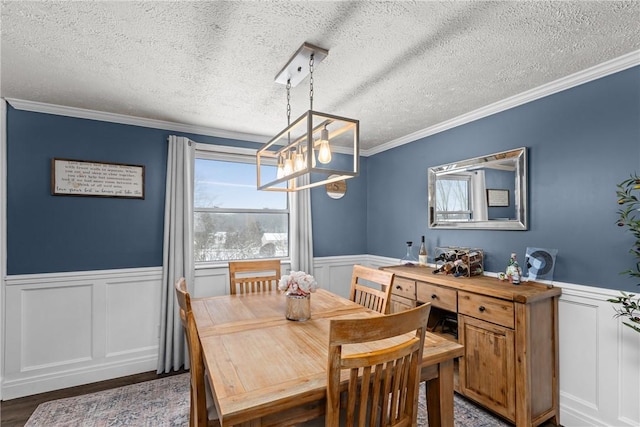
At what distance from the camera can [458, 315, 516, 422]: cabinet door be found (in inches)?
82.0

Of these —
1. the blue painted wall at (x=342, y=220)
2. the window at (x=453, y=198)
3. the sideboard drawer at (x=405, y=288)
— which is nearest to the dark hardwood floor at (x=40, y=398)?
the blue painted wall at (x=342, y=220)

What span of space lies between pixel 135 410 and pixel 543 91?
12.6 ft

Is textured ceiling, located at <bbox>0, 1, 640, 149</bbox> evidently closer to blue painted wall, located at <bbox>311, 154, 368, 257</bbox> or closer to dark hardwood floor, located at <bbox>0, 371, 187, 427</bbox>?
blue painted wall, located at <bbox>311, 154, 368, 257</bbox>

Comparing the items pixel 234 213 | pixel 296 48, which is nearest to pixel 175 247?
pixel 234 213

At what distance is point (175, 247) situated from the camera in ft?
9.96

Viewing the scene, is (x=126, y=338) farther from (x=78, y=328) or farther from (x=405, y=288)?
(x=405, y=288)

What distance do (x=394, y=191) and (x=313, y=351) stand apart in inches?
106

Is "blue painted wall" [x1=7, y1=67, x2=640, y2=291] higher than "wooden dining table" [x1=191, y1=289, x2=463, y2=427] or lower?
higher

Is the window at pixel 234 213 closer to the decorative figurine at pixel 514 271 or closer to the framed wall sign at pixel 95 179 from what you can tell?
the framed wall sign at pixel 95 179

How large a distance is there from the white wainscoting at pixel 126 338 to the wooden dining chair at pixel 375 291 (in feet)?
3.87

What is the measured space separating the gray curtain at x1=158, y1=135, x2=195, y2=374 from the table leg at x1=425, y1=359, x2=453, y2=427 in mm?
2398

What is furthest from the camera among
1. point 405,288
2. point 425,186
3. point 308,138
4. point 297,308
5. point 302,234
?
point 302,234

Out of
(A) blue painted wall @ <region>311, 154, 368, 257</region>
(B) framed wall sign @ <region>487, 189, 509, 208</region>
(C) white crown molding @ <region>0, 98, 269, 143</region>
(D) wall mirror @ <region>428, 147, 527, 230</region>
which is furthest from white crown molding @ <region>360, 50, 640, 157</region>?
(C) white crown molding @ <region>0, 98, 269, 143</region>

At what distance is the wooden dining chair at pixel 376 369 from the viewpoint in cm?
A: 110
